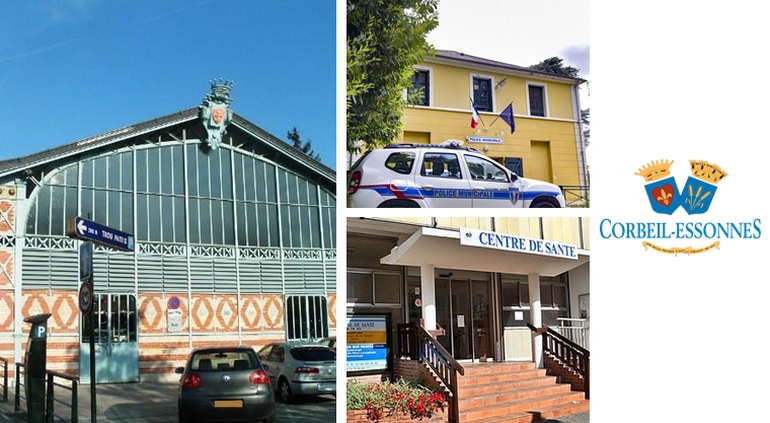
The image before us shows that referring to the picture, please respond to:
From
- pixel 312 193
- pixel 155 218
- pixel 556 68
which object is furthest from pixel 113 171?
pixel 556 68

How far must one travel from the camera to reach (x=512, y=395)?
661cm

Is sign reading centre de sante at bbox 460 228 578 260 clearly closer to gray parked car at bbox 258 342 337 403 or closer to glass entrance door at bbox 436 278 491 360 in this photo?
glass entrance door at bbox 436 278 491 360

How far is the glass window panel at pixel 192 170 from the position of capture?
782cm

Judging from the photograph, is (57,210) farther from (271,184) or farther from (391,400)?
(391,400)

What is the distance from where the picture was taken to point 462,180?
652 centimetres

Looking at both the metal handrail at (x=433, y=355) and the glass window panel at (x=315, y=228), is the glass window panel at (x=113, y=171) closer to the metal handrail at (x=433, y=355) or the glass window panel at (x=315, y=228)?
the glass window panel at (x=315, y=228)

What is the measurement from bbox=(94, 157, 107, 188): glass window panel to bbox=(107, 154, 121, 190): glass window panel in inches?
→ 1.5

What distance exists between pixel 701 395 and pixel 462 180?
285 centimetres

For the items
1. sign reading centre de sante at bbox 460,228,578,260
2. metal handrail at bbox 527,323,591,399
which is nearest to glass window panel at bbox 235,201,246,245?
sign reading centre de sante at bbox 460,228,578,260

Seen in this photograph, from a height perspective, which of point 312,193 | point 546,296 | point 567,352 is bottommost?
point 567,352

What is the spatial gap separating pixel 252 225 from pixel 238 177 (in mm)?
558

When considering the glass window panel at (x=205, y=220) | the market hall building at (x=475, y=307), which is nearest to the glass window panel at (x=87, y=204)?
the glass window panel at (x=205, y=220)

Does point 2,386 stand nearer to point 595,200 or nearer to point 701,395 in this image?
point 595,200

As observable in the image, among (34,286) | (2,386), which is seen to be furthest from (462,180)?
(2,386)
